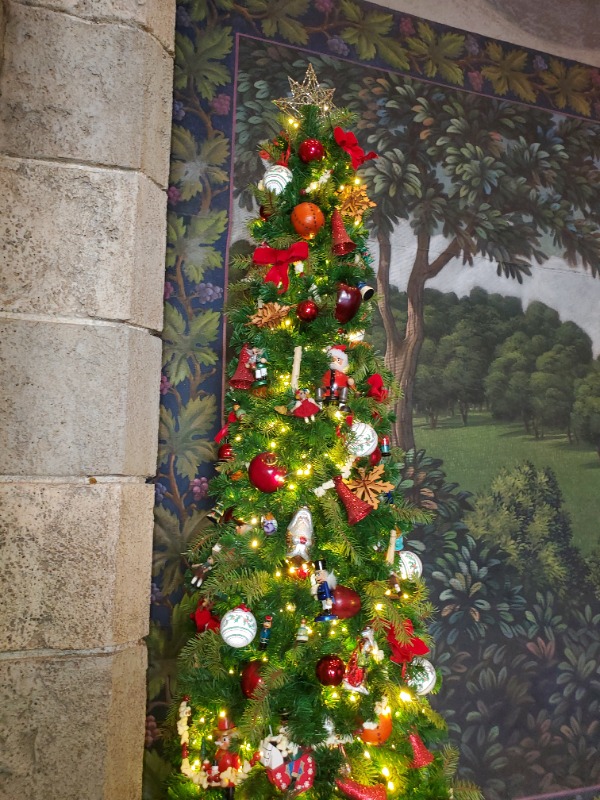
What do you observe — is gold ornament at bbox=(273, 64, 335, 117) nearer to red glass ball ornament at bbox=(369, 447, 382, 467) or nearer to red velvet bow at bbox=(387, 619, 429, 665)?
red glass ball ornament at bbox=(369, 447, 382, 467)

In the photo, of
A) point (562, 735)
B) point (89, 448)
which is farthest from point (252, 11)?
point (562, 735)

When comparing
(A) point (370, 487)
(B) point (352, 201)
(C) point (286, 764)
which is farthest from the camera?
(B) point (352, 201)

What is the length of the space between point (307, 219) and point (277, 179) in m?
0.19

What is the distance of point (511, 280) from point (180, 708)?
2.31 meters

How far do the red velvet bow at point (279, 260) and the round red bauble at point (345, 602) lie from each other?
0.91 meters

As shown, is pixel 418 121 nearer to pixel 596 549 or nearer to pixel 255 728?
pixel 596 549

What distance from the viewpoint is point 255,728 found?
1577 millimetres

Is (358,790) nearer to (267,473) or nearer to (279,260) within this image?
(267,473)

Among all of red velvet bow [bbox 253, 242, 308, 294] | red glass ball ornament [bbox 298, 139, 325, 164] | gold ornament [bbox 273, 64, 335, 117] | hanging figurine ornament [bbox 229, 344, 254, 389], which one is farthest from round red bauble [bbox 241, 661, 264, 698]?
gold ornament [bbox 273, 64, 335, 117]

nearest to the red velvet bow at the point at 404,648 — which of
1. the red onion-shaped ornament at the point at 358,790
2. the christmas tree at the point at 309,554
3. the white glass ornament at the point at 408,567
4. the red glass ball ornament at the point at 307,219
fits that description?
the christmas tree at the point at 309,554

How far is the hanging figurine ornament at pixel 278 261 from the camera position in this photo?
1.94 meters

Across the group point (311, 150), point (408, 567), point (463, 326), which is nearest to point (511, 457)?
point (463, 326)

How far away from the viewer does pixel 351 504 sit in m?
1.79

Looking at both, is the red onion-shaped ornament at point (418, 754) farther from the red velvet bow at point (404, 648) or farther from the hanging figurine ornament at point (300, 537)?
the hanging figurine ornament at point (300, 537)
